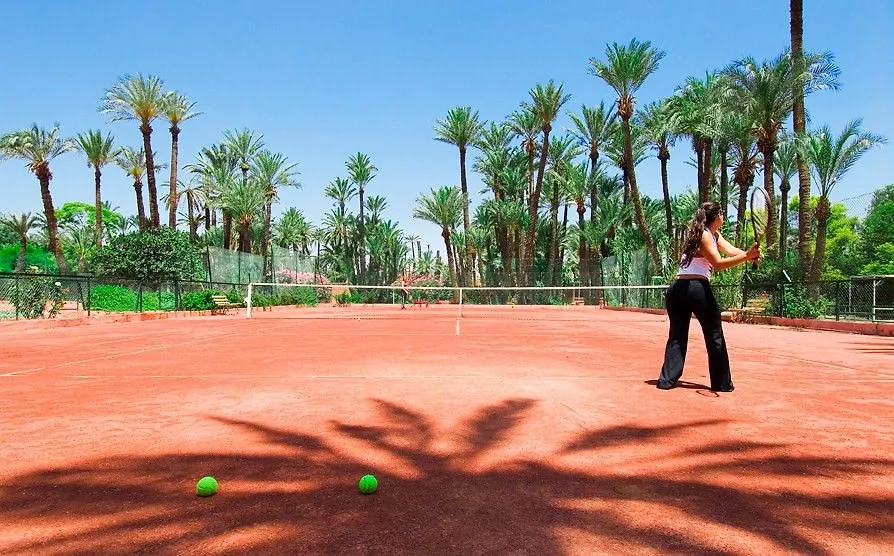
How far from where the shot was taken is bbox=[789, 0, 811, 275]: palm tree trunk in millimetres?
21750

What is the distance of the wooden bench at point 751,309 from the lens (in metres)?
21.7

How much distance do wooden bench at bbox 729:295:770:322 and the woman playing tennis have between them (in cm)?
1775

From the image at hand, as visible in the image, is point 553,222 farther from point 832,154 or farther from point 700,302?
point 700,302

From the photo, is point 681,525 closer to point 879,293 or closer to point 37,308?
point 879,293

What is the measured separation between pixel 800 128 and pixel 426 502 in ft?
80.7

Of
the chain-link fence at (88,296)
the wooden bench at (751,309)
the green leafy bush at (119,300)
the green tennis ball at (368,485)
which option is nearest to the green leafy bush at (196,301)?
the chain-link fence at (88,296)

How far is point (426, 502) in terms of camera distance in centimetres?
291

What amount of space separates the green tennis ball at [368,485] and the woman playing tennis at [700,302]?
390 cm

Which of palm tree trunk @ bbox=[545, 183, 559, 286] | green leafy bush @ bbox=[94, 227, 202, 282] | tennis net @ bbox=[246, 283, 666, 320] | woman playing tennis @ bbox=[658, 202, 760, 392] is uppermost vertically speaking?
palm tree trunk @ bbox=[545, 183, 559, 286]

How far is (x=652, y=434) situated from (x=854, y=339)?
12.6 metres

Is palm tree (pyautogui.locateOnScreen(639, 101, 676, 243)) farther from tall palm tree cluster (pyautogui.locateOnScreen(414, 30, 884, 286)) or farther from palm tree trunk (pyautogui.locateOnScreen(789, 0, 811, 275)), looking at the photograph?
palm tree trunk (pyautogui.locateOnScreen(789, 0, 811, 275))

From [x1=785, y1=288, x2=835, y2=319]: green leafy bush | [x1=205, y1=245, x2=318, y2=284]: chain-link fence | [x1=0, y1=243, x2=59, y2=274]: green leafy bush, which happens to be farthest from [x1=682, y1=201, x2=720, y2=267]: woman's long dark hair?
[x1=0, y1=243, x2=59, y2=274]: green leafy bush

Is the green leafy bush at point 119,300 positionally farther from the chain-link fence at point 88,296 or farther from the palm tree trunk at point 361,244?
the palm tree trunk at point 361,244

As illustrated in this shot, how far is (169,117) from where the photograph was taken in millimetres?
39750
